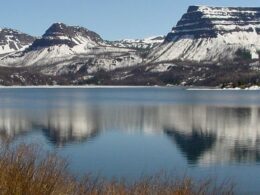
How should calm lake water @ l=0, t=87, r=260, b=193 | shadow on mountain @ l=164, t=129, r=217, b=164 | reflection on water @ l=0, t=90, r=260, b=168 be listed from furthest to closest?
reflection on water @ l=0, t=90, r=260, b=168 < shadow on mountain @ l=164, t=129, r=217, b=164 < calm lake water @ l=0, t=87, r=260, b=193

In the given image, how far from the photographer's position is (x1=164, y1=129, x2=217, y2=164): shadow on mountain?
1494 inches

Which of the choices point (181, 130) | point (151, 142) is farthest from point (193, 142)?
point (181, 130)

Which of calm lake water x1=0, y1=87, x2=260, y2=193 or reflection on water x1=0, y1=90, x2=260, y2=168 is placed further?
reflection on water x1=0, y1=90, x2=260, y2=168

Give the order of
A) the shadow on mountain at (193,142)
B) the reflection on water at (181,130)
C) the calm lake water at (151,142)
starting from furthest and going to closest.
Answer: the reflection on water at (181,130)
the shadow on mountain at (193,142)
the calm lake water at (151,142)

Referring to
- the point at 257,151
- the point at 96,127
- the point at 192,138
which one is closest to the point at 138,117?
the point at 96,127

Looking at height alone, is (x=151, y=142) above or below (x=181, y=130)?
above

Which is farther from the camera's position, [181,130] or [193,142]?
[181,130]

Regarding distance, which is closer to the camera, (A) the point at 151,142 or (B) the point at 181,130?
(A) the point at 151,142

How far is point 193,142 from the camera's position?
45312 mm

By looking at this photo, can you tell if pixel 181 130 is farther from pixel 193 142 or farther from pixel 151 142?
pixel 151 142

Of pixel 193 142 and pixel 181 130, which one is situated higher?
pixel 193 142

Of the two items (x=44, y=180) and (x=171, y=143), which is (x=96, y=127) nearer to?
(x=171, y=143)

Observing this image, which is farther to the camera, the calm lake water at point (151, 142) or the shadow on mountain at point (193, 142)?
the shadow on mountain at point (193, 142)

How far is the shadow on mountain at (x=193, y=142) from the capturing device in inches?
1494
